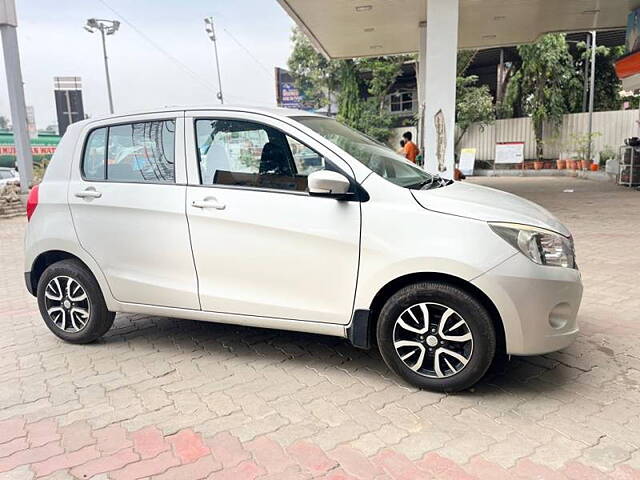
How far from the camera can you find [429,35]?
31.2 ft

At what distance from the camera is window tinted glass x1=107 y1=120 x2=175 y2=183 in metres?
3.76

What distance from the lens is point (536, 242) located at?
303cm

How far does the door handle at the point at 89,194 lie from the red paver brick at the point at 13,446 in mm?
1741

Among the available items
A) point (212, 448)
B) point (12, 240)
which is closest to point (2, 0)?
point (12, 240)

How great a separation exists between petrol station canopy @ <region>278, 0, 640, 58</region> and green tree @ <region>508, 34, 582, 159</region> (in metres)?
4.34

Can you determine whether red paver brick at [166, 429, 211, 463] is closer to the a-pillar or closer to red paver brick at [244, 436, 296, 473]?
red paver brick at [244, 436, 296, 473]

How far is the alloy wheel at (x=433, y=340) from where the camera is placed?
309 cm

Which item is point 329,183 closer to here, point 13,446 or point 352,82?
point 13,446

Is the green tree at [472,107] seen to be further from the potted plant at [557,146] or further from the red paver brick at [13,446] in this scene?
the red paver brick at [13,446]

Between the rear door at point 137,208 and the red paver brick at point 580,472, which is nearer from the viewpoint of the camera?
the red paver brick at point 580,472

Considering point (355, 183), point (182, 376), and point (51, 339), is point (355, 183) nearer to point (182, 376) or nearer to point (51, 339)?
point (182, 376)

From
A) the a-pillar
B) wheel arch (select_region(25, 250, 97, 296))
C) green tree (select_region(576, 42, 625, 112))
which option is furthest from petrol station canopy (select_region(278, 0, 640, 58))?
wheel arch (select_region(25, 250, 97, 296))

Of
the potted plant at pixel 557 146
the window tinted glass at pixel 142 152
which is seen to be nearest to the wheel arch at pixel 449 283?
the window tinted glass at pixel 142 152

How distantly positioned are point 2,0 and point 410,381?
14.8 metres
